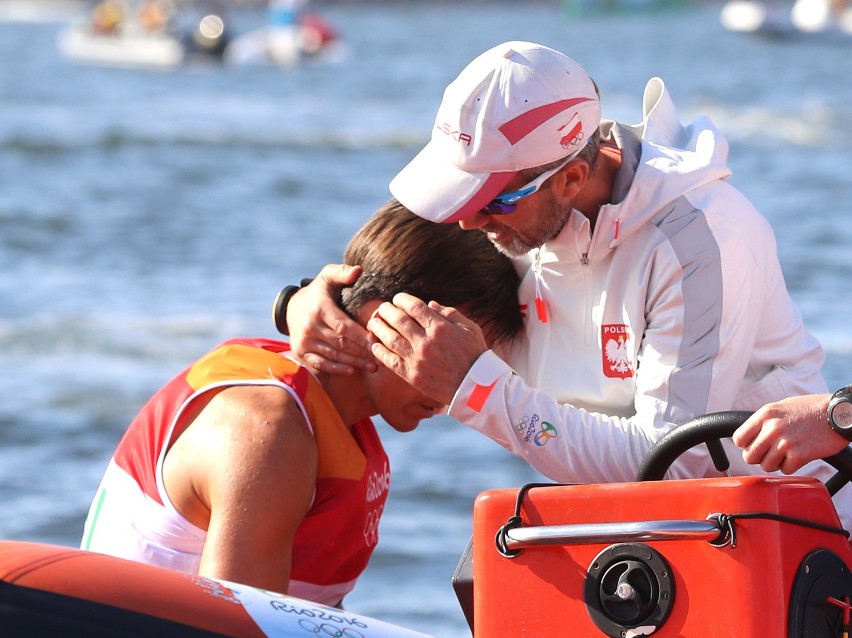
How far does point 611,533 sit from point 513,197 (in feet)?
2.53

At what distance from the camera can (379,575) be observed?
249 inches

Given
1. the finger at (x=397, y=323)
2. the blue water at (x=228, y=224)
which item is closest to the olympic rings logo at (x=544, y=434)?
the finger at (x=397, y=323)

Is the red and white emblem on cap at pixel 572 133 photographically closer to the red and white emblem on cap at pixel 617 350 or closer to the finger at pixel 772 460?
the red and white emblem on cap at pixel 617 350

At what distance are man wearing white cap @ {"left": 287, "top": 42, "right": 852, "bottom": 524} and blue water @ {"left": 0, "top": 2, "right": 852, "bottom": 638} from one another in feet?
9.28

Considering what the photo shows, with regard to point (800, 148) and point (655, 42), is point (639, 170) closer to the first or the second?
point (800, 148)

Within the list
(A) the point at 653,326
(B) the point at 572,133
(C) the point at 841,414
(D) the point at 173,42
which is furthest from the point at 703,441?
(D) the point at 173,42

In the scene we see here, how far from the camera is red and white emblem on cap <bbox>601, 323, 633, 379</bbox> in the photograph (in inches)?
118

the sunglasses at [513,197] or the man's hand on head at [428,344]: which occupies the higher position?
the sunglasses at [513,197]

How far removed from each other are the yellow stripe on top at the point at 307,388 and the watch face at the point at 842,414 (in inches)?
41.6

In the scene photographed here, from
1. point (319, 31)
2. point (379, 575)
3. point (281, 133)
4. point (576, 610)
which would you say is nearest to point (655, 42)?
point (319, 31)

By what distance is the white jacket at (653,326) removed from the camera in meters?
2.79

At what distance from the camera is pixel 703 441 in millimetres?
2580

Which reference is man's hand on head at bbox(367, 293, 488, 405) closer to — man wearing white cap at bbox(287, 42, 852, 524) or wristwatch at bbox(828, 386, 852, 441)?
man wearing white cap at bbox(287, 42, 852, 524)

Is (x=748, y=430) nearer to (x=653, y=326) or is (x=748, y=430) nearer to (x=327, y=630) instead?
(x=653, y=326)
